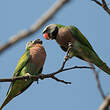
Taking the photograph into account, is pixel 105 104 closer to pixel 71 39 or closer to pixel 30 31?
pixel 30 31

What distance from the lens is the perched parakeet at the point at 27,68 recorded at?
6238 millimetres

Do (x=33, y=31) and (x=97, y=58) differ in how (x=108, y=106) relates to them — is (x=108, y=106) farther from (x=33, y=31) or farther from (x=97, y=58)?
(x=97, y=58)

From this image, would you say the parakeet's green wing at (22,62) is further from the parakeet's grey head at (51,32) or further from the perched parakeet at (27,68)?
the parakeet's grey head at (51,32)

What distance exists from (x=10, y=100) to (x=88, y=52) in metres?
2.11

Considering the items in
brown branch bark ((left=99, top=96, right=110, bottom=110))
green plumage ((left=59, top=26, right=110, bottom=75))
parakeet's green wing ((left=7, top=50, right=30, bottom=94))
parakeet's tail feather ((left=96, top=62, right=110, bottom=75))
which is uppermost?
parakeet's green wing ((left=7, top=50, right=30, bottom=94))

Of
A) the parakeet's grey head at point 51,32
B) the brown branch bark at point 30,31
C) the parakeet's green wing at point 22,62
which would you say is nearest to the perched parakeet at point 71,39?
the parakeet's grey head at point 51,32

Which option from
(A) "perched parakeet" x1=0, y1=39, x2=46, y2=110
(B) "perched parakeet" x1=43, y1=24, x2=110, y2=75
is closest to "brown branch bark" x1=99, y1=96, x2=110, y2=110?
(B) "perched parakeet" x1=43, y1=24, x2=110, y2=75

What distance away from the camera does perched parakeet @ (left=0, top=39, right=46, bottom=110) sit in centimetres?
624

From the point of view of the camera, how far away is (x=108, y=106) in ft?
5.95

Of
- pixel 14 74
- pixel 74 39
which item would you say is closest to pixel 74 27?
pixel 74 39

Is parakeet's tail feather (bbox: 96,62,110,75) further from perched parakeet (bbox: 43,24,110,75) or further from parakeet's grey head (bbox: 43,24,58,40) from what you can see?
parakeet's grey head (bbox: 43,24,58,40)

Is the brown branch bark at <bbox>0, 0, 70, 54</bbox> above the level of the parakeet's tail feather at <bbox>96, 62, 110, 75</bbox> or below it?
below

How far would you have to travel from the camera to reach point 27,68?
21.0ft

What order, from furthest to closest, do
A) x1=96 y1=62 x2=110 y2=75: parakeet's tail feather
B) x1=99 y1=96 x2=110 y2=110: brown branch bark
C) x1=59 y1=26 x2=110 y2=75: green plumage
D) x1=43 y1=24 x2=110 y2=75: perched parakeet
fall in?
x1=43 y1=24 x2=110 y2=75: perched parakeet, x1=59 y1=26 x2=110 y2=75: green plumage, x1=96 y1=62 x2=110 y2=75: parakeet's tail feather, x1=99 y1=96 x2=110 y2=110: brown branch bark
